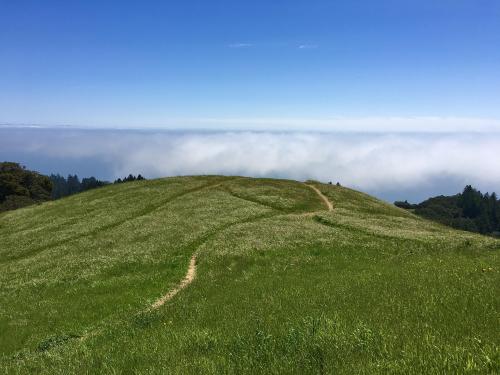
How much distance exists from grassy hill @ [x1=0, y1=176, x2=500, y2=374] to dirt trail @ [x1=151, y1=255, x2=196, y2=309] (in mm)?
614

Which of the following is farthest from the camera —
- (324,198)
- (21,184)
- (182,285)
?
(21,184)

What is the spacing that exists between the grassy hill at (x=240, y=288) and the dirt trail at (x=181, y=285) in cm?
61

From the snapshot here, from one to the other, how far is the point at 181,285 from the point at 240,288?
27.8 ft

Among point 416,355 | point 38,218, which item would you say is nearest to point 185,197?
point 38,218

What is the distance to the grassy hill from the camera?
8602 millimetres

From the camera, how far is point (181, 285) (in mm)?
30734

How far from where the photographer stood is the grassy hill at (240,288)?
28.2 feet

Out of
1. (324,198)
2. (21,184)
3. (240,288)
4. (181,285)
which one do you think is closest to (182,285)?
(181,285)

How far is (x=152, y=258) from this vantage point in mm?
38562

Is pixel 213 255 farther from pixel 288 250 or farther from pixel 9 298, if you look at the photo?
pixel 9 298

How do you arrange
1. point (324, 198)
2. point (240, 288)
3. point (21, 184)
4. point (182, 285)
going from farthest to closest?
point (21, 184)
point (324, 198)
point (182, 285)
point (240, 288)

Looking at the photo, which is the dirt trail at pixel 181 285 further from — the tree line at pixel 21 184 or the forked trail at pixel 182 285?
the tree line at pixel 21 184

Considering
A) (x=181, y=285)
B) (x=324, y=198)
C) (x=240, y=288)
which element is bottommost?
(x=181, y=285)

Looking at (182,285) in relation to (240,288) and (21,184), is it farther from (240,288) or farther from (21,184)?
(21,184)
